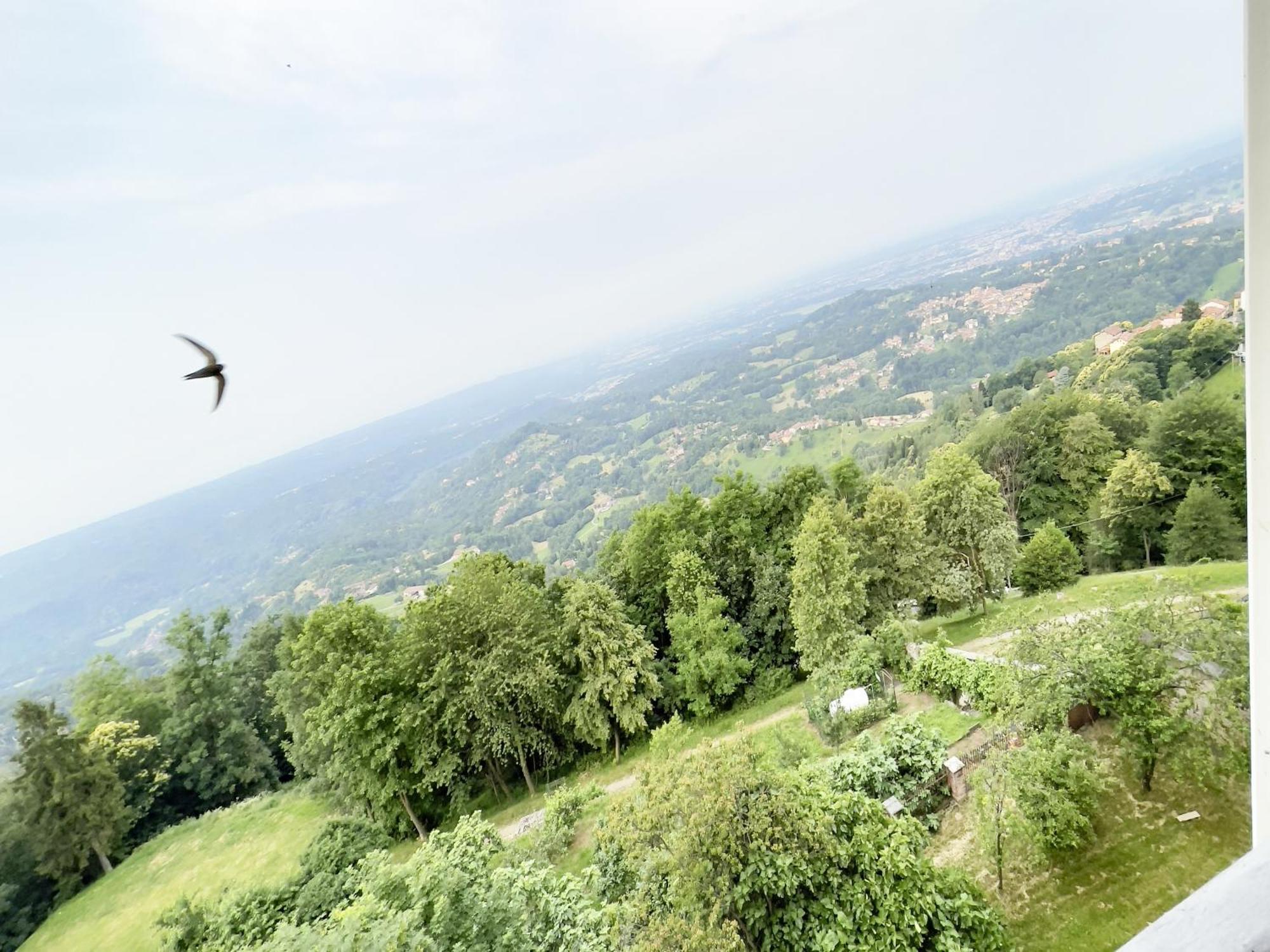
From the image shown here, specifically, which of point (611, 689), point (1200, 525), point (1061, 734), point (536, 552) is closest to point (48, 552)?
point (611, 689)

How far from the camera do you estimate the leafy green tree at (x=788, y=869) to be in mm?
3492

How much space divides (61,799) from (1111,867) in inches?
488

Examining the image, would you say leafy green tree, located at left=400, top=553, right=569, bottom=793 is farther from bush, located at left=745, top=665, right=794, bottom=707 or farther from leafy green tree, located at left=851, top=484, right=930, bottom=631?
leafy green tree, located at left=851, top=484, right=930, bottom=631

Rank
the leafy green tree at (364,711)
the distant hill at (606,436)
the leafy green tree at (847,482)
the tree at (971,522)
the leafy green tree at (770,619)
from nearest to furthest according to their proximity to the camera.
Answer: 1. the distant hill at (606,436)
2. the leafy green tree at (364,711)
3. the tree at (971,522)
4. the leafy green tree at (770,619)
5. the leafy green tree at (847,482)

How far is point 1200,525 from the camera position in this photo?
7961 millimetres

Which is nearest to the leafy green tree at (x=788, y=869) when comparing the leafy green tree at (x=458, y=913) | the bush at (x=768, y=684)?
the leafy green tree at (x=458, y=913)

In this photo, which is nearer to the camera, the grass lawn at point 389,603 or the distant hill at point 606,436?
the distant hill at point 606,436

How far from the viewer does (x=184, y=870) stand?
26.9ft

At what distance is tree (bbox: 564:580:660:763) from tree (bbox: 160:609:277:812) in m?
6.75

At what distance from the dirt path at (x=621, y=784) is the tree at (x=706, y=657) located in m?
0.79

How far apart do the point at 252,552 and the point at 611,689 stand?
7549 mm

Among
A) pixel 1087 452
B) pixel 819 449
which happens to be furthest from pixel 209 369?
pixel 819 449

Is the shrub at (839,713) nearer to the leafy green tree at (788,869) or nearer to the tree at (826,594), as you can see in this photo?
the tree at (826,594)

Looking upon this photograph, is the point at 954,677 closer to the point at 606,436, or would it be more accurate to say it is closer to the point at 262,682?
the point at 262,682
